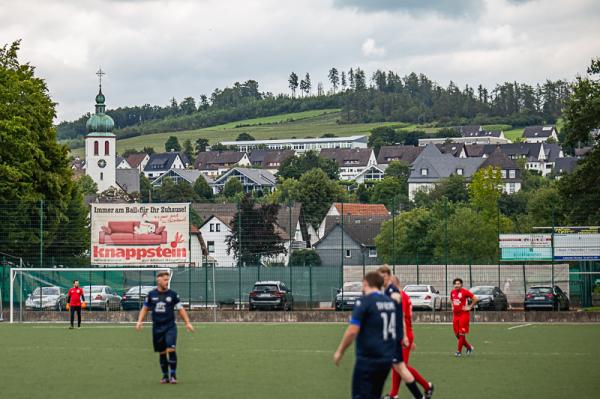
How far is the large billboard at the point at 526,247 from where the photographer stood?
4716 cm

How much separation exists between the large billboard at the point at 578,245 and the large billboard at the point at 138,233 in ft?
50.6

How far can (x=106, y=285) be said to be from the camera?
52.7m

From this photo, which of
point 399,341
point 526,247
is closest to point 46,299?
point 526,247

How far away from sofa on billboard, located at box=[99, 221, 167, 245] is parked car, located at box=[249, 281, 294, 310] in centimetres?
452

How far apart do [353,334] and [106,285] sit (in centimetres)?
4095

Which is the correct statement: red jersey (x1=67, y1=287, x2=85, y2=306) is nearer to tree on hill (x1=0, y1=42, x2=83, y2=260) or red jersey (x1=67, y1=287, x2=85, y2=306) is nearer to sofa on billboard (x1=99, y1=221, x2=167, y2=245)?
sofa on billboard (x1=99, y1=221, x2=167, y2=245)

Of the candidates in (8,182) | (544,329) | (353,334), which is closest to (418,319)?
(544,329)

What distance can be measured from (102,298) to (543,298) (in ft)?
60.9

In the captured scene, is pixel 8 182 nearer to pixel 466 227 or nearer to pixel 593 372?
pixel 466 227

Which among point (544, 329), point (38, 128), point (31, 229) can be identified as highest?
point (38, 128)

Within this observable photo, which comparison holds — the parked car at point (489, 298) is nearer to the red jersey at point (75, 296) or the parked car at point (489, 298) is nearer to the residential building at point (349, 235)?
the red jersey at point (75, 296)

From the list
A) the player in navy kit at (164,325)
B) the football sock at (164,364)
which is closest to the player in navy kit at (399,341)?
the player in navy kit at (164,325)

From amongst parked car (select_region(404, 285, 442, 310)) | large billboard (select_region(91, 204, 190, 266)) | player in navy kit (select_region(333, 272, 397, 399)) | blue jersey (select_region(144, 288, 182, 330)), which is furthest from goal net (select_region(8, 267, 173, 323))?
player in navy kit (select_region(333, 272, 397, 399))

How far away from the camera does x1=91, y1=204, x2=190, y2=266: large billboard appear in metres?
49.7
